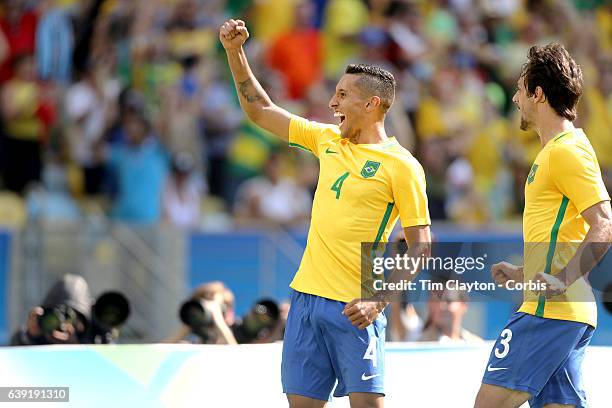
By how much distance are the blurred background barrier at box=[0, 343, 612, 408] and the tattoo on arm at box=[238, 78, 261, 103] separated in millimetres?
1322

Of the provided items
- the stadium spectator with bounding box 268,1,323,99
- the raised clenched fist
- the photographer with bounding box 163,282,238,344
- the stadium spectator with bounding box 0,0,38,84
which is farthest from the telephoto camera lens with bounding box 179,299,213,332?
the stadium spectator with bounding box 0,0,38,84

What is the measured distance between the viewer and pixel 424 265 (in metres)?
5.54

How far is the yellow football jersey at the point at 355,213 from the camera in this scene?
5473 millimetres

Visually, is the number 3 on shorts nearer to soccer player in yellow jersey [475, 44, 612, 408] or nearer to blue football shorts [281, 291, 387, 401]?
soccer player in yellow jersey [475, 44, 612, 408]

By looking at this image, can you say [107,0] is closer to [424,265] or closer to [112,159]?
[112,159]

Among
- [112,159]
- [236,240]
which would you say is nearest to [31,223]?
[112,159]

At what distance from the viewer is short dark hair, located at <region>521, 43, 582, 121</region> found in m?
5.18

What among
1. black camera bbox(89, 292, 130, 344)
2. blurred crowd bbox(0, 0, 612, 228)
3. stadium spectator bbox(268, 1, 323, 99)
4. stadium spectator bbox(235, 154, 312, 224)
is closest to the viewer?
black camera bbox(89, 292, 130, 344)

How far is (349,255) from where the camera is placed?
216 inches

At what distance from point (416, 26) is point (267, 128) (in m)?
8.44

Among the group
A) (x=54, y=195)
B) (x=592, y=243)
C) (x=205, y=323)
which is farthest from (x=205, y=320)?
(x=54, y=195)

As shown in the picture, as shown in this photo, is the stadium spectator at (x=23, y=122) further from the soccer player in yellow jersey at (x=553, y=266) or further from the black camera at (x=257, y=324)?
the soccer player in yellow jersey at (x=553, y=266)

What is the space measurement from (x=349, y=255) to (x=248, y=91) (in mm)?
1100

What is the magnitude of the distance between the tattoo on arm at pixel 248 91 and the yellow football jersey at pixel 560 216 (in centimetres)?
156
